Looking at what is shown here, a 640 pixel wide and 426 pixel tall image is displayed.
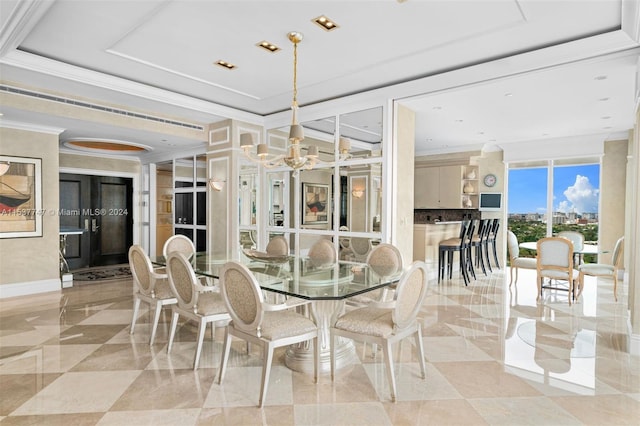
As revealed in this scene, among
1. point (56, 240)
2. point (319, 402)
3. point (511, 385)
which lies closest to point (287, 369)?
point (319, 402)

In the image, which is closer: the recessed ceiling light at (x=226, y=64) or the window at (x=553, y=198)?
the recessed ceiling light at (x=226, y=64)

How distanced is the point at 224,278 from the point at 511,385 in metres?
2.17

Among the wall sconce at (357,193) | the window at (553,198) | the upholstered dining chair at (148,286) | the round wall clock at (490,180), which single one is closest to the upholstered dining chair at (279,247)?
the wall sconce at (357,193)

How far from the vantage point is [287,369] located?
2.96m

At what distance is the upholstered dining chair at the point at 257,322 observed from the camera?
2414 mm

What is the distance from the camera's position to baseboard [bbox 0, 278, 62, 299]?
207 inches

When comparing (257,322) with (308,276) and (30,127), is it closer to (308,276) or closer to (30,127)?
(308,276)

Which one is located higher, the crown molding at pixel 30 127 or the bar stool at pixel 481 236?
the crown molding at pixel 30 127

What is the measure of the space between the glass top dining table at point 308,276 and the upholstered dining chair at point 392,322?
0.72 ft

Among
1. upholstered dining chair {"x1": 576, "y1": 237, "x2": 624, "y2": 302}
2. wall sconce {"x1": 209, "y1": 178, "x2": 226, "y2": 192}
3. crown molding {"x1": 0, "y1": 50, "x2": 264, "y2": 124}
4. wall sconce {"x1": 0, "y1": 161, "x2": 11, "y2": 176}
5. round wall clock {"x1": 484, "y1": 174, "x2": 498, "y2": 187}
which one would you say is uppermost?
crown molding {"x1": 0, "y1": 50, "x2": 264, "y2": 124}

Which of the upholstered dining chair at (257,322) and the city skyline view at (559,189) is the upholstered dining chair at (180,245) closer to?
the upholstered dining chair at (257,322)

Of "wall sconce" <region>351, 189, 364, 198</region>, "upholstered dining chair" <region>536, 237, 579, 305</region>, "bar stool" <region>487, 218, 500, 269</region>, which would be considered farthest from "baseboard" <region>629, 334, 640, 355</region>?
"bar stool" <region>487, 218, 500, 269</region>

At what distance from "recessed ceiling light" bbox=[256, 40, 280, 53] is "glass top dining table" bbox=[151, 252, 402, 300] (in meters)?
2.14

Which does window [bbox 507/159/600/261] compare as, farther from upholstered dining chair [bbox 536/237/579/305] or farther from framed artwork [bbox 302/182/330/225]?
framed artwork [bbox 302/182/330/225]
